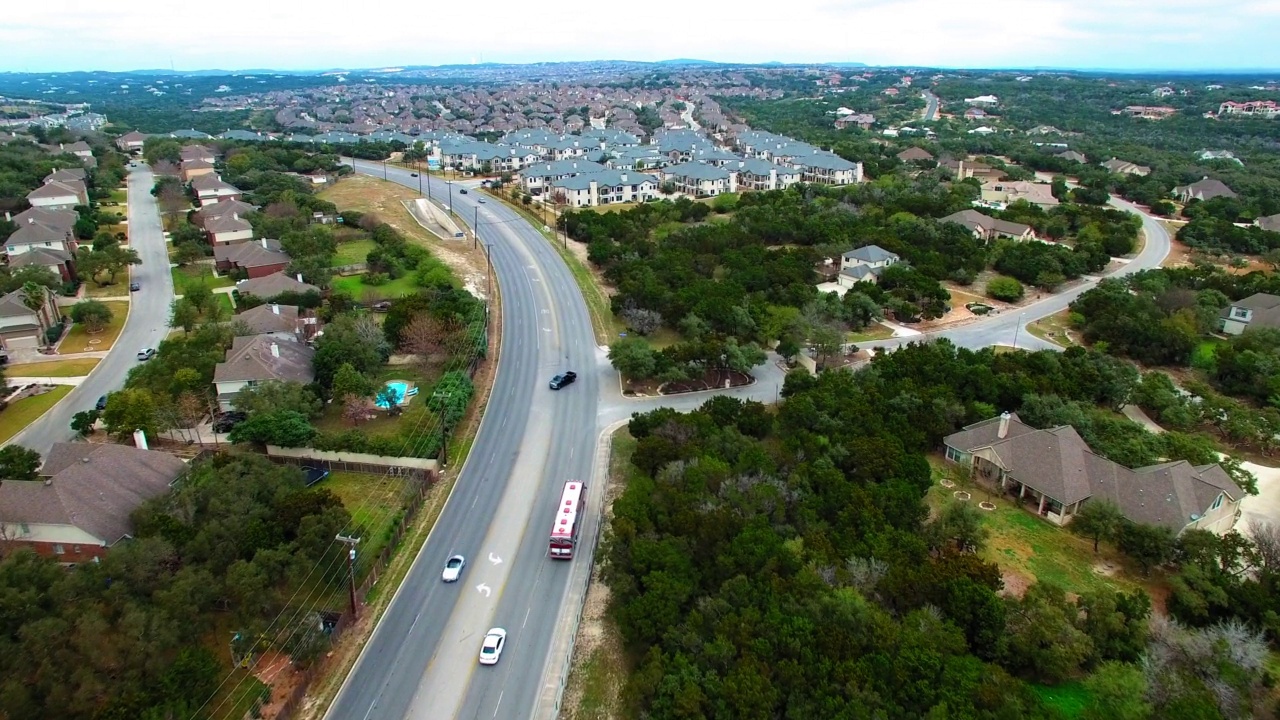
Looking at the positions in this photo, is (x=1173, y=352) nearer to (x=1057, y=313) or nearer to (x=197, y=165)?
(x=1057, y=313)

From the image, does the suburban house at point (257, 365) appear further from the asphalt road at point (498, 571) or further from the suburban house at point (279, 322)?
the asphalt road at point (498, 571)

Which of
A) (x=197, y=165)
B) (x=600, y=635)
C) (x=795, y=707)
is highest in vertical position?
(x=197, y=165)

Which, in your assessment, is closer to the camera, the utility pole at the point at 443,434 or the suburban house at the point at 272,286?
the utility pole at the point at 443,434

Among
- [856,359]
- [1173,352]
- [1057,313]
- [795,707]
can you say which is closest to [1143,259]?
[1057,313]

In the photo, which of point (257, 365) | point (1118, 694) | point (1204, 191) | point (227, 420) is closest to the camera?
point (1118, 694)

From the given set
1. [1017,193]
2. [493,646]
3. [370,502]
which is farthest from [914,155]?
[493,646]

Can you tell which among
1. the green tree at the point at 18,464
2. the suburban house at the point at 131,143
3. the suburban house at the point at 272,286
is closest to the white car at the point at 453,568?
the green tree at the point at 18,464

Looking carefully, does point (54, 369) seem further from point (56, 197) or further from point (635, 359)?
point (56, 197)
